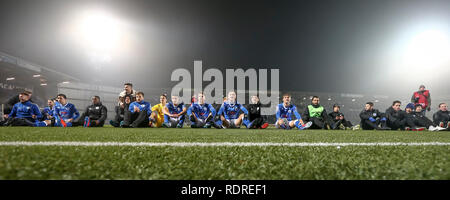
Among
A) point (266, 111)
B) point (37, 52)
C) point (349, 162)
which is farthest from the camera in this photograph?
point (37, 52)

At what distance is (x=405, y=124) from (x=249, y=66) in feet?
57.9

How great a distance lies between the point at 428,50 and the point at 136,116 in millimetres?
23747

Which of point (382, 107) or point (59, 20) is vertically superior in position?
point (59, 20)

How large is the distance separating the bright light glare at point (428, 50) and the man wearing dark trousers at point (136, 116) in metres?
21.8

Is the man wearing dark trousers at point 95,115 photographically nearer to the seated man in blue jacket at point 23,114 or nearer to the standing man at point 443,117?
the seated man in blue jacket at point 23,114

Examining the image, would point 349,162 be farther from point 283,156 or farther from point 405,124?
point 405,124

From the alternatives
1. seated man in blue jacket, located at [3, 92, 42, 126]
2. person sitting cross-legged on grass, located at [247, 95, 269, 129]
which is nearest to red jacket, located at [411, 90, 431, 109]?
person sitting cross-legged on grass, located at [247, 95, 269, 129]

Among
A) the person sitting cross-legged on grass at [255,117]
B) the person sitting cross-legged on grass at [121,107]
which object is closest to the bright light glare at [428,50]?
the person sitting cross-legged on grass at [255,117]

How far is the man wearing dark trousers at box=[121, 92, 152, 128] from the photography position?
21.8 ft

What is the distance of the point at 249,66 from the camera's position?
2464cm

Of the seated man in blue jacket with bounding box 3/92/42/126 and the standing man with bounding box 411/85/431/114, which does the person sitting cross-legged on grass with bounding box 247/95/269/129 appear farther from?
the seated man in blue jacket with bounding box 3/92/42/126

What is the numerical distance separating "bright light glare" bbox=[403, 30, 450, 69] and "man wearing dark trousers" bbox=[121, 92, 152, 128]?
21.8 m

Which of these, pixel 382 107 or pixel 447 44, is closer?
pixel 447 44
